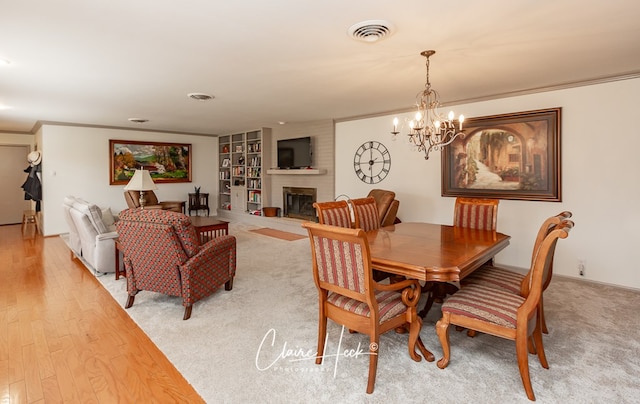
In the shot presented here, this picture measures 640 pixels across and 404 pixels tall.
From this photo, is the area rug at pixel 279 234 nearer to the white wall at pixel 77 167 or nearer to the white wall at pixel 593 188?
the white wall at pixel 77 167

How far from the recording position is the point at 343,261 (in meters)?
1.95

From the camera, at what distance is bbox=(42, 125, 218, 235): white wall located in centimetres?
651

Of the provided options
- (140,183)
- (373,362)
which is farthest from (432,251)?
(140,183)

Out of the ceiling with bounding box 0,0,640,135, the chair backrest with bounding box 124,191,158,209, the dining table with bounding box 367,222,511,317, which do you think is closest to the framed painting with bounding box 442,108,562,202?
the ceiling with bounding box 0,0,640,135

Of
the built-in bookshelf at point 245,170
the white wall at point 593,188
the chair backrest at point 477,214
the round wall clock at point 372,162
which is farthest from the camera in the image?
the built-in bookshelf at point 245,170

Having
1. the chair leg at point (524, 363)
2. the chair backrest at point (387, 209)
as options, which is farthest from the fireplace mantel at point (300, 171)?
the chair leg at point (524, 363)

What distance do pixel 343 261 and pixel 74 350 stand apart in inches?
79.6

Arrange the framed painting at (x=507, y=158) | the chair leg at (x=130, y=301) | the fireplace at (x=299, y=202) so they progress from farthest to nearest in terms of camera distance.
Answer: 1. the fireplace at (x=299, y=202)
2. the framed painting at (x=507, y=158)
3. the chair leg at (x=130, y=301)

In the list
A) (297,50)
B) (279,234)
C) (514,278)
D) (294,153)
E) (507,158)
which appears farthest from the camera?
(294,153)

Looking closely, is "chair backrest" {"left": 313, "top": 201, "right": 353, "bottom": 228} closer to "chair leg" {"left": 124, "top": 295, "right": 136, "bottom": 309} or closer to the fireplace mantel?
"chair leg" {"left": 124, "top": 295, "right": 136, "bottom": 309}

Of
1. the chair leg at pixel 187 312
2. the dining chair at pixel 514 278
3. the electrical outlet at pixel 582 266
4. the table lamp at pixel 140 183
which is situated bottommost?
the chair leg at pixel 187 312

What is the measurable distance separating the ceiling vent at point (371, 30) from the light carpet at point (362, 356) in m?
2.22

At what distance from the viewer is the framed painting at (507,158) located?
3953mm

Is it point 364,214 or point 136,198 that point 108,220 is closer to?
point 136,198
